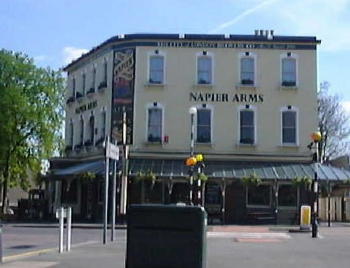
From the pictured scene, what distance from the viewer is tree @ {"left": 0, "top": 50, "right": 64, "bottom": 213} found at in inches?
1936

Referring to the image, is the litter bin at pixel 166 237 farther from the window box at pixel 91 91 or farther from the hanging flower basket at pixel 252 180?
the window box at pixel 91 91

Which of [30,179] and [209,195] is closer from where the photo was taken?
[209,195]

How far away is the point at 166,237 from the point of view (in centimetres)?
1001

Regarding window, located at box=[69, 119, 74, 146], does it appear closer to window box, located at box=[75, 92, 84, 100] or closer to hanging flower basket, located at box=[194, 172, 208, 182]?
window box, located at box=[75, 92, 84, 100]

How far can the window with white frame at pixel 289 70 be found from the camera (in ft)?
140

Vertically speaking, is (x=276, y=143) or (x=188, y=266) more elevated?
(x=276, y=143)

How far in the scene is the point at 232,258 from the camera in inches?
677

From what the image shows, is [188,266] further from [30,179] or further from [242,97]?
[30,179]

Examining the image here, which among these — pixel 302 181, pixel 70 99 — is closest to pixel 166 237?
pixel 302 181

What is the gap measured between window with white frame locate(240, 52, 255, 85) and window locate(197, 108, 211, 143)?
9.77 ft

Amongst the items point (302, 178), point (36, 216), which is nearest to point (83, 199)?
point (36, 216)

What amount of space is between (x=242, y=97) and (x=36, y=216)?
16216mm

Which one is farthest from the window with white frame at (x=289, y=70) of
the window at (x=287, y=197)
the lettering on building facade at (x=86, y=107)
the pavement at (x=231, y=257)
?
the pavement at (x=231, y=257)

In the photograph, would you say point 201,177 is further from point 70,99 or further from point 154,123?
point 70,99
